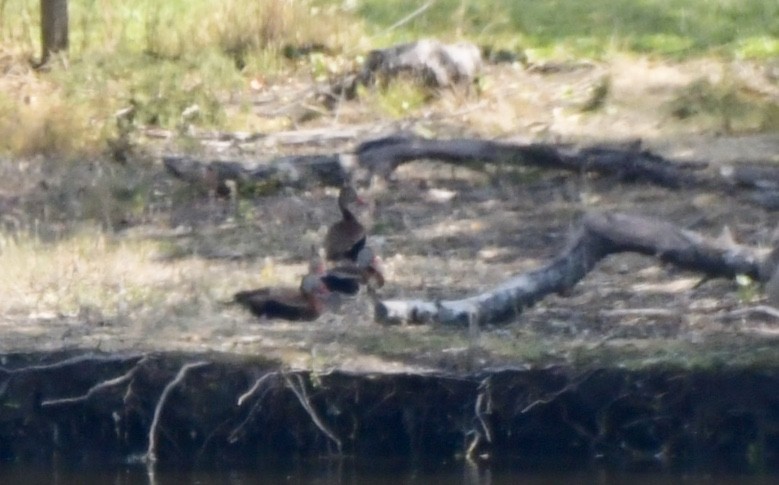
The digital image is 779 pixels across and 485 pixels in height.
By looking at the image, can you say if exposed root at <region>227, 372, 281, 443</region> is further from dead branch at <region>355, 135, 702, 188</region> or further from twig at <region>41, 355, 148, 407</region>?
dead branch at <region>355, 135, 702, 188</region>

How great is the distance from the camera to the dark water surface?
301 inches

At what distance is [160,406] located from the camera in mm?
7887

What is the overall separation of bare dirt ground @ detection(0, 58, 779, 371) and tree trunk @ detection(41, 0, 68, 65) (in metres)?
1.95

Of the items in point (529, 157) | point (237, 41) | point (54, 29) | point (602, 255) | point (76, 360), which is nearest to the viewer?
point (76, 360)

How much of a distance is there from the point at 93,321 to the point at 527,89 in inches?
261

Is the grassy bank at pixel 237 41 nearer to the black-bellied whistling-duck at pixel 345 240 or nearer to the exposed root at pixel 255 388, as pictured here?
the black-bellied whistling-duck at pixel 345 240

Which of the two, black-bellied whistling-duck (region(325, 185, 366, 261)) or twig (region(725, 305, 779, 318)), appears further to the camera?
black-bellied whistling-duck (region(325, 185, 366, 261))

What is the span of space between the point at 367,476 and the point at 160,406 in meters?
1.01

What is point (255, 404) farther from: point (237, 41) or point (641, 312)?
point (237, 41)

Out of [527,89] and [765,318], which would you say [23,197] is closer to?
[527,89]

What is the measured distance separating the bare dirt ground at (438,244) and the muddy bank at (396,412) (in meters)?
0.21

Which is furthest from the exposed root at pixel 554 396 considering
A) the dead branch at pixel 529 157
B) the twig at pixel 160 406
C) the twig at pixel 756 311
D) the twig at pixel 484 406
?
the dead branch at pixel 529 157

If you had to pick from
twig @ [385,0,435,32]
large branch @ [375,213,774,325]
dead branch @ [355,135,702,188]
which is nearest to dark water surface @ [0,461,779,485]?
large branch @ [375,213,774,325]

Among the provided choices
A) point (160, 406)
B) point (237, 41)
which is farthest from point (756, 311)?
point (237, 41)
